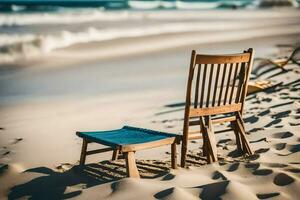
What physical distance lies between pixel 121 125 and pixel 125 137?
302 cm

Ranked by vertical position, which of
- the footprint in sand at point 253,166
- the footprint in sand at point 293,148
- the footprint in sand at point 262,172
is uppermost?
the footprint in sand at point 262,172

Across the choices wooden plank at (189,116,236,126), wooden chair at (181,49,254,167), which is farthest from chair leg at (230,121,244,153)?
wooden plank at (189,116,236,126)

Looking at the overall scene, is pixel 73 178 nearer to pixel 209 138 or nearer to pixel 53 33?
pixel 209 138

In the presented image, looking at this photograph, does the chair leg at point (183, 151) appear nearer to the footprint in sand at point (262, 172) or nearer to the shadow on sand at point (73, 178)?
the shadow on sand at point (73, 178)

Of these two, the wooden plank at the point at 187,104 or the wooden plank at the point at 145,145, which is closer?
the wooden plank at the point at 145,145

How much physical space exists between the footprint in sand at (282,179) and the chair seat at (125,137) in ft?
3.48

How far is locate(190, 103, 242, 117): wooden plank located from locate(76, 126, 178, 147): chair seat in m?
0.30

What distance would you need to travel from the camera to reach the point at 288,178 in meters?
3.94

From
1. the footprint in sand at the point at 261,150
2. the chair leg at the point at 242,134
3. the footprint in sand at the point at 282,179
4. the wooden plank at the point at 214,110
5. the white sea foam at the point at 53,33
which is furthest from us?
the white sea foam at the point at 53,33

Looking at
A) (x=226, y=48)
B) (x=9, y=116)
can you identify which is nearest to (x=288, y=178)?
(x=9, y=116)

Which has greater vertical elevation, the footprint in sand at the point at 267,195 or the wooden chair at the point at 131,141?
the wooden chair at the point at 131,141

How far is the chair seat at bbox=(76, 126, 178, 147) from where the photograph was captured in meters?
4.28

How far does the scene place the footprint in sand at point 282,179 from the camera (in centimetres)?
389

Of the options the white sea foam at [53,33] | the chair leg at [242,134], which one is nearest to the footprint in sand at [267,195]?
the chair leg at [242,134]
